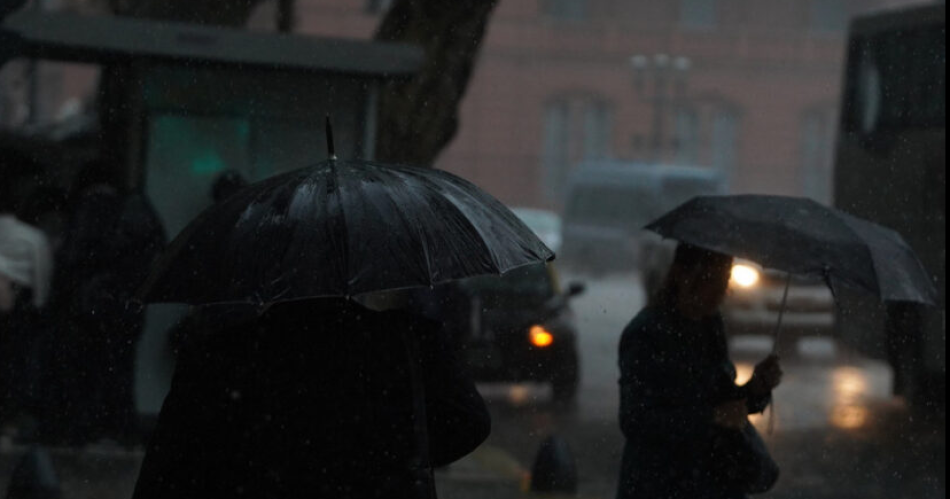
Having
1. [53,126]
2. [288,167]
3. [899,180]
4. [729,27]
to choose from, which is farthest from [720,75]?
[288,167]

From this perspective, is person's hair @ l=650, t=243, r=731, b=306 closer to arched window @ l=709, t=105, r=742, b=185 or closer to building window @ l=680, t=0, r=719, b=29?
arched window @ l=709, t=105, r=742, b=185

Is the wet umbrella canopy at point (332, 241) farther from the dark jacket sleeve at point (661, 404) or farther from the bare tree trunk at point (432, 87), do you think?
the bare tree trunk at point (432, 87)

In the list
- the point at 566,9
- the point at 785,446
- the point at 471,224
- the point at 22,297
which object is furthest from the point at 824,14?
the point at 471,224

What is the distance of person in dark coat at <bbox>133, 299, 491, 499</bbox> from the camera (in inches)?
146

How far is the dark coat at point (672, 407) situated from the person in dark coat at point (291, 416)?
1.40 meters

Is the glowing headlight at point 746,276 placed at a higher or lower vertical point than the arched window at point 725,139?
higher

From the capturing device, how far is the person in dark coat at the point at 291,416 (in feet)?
12.1

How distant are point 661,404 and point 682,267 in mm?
425

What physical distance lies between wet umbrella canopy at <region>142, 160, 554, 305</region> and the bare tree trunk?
670cm

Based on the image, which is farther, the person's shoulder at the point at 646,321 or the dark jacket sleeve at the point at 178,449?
the person's shoulder at the point at 646,321

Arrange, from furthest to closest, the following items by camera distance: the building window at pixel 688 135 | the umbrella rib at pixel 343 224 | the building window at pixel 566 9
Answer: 1. the building window at pixel 566 9
2. the building window at pixel 688 135
3. the umbrella rib at pixel 343 224

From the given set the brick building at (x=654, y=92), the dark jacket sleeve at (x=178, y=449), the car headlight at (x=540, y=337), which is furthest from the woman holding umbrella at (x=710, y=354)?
the brick building at (x=654, y=92)

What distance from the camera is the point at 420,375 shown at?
12.5 feet

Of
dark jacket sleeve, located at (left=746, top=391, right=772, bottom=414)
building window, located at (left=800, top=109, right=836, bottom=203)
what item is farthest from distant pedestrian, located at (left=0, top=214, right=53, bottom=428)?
building window, located at (left=800, top=109, right=836, bottom=203)
